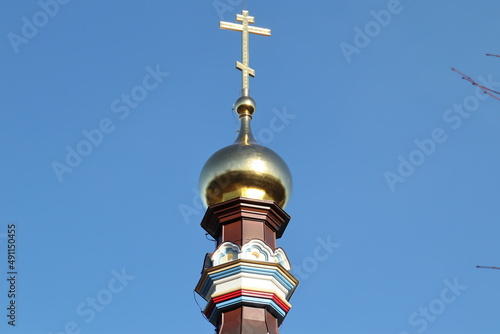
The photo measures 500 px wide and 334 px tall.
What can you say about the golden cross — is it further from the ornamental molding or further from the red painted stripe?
the red painted stripe

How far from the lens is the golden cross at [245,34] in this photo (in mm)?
12625

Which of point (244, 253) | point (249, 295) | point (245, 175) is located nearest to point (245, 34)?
point (245, 175)

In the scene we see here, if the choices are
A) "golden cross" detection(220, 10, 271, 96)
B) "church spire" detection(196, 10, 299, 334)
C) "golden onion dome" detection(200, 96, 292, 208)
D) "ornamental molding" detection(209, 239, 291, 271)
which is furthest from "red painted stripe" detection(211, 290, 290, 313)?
"golden cross" detection(220, 10, 271, 96)

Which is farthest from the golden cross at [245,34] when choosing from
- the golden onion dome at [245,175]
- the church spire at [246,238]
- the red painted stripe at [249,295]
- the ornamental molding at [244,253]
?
the red painted stripe at [249,295]

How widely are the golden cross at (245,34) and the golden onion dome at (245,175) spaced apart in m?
1.36

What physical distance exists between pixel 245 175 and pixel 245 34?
2.69m

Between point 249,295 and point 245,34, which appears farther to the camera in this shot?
point 245,34

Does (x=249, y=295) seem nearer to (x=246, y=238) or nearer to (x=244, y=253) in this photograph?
(x=244, y=253)

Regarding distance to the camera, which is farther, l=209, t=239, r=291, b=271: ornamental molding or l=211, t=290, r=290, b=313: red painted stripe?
l=209, t=239, r=291, b=271: ornamental molding

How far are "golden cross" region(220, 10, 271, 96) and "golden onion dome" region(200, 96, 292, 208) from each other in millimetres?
1360

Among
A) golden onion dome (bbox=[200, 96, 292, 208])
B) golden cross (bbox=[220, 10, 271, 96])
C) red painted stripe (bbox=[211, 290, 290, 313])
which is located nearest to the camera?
red painted stripe (bbox=[211, 290, 290, 313])

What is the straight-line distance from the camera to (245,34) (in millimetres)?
12906

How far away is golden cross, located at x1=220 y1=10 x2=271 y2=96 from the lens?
41.4 ft

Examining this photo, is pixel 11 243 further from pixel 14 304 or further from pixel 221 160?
pixel 221 160
